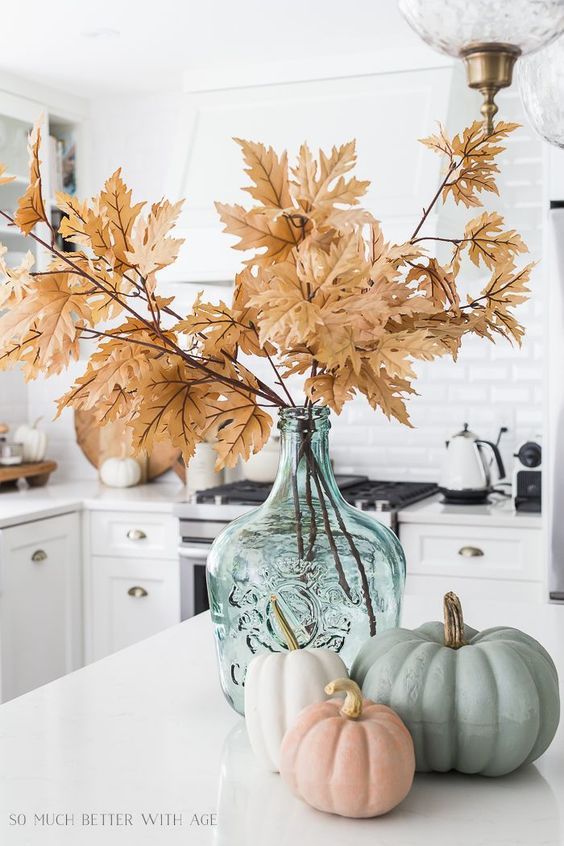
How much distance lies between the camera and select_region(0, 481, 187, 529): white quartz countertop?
352cm

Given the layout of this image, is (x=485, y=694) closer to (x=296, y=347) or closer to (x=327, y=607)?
(x=327, y=607)

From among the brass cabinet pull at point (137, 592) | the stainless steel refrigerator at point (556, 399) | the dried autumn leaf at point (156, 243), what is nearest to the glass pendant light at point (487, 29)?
the dried autumn leaf at point (156, 243)

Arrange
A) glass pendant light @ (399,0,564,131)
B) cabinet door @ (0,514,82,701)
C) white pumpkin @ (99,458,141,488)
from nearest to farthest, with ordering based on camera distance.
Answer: glass pendant light @ (399,0,564,131), cabinet door @ (0,514,82,701), white pumpkin @ (99,458,141,488)

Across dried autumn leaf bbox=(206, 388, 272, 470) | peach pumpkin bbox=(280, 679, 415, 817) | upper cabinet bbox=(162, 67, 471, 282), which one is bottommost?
peach pumpkin bbox=(280, 679, 415, 817)

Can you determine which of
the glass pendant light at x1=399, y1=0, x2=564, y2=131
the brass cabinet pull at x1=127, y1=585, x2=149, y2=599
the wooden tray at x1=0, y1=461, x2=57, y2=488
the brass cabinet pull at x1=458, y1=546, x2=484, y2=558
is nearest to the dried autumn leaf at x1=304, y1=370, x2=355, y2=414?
the glass pendant light at x1=399, y1=0, x2=564, y2=131

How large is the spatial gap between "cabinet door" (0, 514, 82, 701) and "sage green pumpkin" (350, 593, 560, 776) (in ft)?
8.41

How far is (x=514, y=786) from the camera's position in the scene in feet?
3.36

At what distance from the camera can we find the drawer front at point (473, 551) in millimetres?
3211

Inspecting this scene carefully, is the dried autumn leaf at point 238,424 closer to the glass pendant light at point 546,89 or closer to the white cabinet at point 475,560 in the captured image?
the glass pendant light at point 546,89

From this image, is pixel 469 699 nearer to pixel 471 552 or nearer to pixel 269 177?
pixel 269 177

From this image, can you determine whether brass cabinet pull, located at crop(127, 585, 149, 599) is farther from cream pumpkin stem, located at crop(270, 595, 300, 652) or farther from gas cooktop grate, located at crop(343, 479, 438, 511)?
cream pumpkin stem, located at crop(270, 595, 300, 652)

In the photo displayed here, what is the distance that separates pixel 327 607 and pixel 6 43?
2923mm

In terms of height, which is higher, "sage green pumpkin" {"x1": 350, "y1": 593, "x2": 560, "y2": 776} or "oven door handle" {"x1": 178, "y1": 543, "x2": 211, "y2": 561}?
"sage green pumpkin" {"x1": 350, "y1": 593, "x2": 560, "y2": 776}

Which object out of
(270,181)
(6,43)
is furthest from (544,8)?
(6,43)
